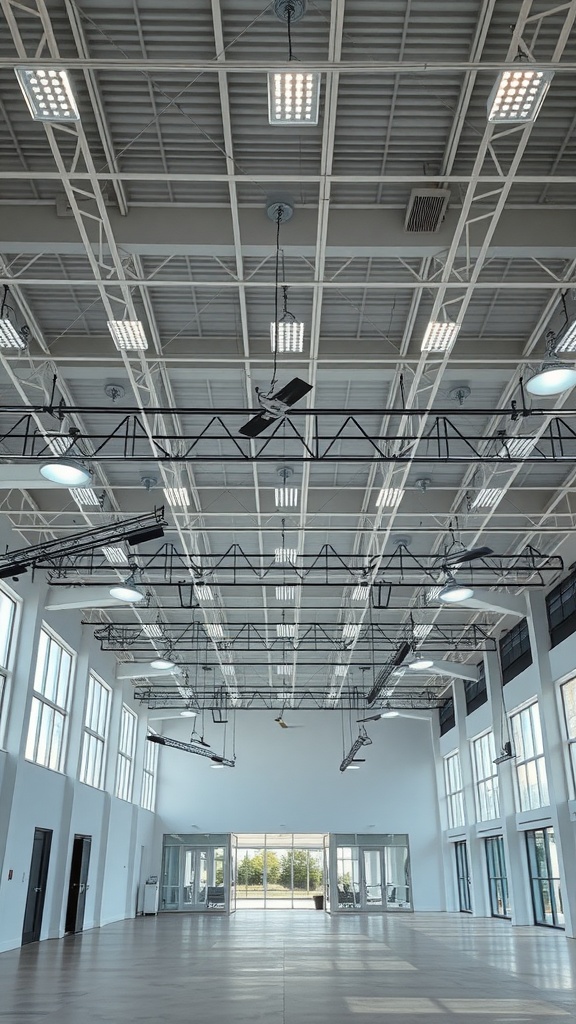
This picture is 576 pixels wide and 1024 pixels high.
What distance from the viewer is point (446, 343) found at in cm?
1345

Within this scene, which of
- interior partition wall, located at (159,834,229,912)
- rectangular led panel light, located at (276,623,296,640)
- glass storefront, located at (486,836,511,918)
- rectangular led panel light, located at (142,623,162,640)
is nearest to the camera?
rectangular led panel light, located at (276,623,296,640)

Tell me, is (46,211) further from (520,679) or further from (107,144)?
(520,679)

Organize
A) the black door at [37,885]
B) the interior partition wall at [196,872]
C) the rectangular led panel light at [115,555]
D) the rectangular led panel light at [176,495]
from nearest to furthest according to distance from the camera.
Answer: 1. the rectangular led panel light at [176,495]
2. the rectangular led panel light at [115,555]
3. the black door at [37,885]
4. the interior partition wall at [196,872]

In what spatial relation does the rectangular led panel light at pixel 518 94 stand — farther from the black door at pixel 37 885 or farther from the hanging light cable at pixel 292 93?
the black door at pixel 37 885

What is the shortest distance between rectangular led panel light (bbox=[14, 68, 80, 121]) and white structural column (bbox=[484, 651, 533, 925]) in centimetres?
2677

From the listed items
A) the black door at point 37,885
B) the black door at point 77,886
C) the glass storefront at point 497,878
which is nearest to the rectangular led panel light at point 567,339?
the black door at point 37,885

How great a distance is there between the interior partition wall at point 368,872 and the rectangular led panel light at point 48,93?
38491mm

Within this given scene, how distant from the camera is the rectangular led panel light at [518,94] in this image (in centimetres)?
869

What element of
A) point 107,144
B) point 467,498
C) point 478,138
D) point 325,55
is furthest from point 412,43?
point 467,498

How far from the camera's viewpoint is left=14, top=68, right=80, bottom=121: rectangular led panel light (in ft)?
28.6

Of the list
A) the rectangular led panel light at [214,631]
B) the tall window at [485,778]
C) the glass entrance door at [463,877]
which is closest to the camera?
the rectangular led panel light at [214,631]

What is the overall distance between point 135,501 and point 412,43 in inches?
565

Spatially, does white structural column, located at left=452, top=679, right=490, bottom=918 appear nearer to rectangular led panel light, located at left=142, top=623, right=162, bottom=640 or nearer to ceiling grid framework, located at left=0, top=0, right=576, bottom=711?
rectangular led panel light, located at left=142, top=623, right=162, bottom=640

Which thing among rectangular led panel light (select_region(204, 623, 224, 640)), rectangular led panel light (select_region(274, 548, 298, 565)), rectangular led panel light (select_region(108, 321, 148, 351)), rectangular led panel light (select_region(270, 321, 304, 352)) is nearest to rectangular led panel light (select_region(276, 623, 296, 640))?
rectangular led panel light (select_region(204, 623, 224, 640))
